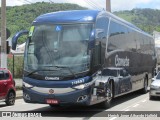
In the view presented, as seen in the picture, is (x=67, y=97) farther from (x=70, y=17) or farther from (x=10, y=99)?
(x=10, y=99)

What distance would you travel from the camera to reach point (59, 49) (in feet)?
42.8

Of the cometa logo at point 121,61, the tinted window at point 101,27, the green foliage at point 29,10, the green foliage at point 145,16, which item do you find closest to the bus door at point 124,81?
the cometa logo at point 121,61

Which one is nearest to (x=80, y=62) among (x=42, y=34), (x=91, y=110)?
(x=42, y=34)

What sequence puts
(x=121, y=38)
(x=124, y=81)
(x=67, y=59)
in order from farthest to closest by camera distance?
(x=124, y=81) < (x=121, y=38) < (x=67, y=59)

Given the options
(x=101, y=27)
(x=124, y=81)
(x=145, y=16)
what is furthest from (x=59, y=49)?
(x=145, y=16)

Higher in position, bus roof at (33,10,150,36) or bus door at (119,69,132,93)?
bus roof at (33,10,150,36)

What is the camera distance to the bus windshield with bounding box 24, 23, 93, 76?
12820mm

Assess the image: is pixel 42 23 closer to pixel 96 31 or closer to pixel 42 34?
pixel 42 34

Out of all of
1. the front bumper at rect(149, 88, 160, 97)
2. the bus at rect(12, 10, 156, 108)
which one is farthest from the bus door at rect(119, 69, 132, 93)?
the bus at rect(12, 10, 156, 108)

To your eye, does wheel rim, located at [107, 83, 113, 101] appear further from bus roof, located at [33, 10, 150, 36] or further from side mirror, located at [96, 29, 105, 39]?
bus roof, located at [33, 10, 150, 36]

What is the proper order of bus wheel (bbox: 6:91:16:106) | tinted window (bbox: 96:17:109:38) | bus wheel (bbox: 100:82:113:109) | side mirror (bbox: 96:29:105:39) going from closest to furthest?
side mirror (bbox: 96:29:105:39) < tinted window (bbox: 96:17:109:38) < bus wheel (bbox: 100:82:113:109) < bus wheel (bbox: 6:91:16:106)

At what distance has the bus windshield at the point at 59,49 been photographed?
42.1 ft

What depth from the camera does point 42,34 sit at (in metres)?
13.4

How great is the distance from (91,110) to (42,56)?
3.34 meters
